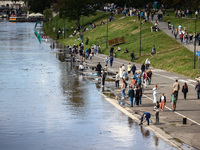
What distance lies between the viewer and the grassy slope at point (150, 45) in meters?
52.5

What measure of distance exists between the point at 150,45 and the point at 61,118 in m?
41.1

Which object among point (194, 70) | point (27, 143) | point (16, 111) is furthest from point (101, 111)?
point (194, 70)

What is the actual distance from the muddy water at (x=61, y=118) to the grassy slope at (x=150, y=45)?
11309 mm

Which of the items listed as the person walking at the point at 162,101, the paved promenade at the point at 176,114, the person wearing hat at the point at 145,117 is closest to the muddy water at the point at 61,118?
the person wearing hat at the point at 145,117

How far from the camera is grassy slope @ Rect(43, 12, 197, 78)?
5250 cm

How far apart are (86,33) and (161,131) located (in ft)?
242

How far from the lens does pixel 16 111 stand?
30.8 metres

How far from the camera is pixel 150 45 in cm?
6819

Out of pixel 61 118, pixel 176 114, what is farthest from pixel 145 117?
pixel 61 118

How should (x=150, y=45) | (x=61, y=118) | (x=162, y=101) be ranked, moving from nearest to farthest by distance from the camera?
(x=61, y=118) < (x=162, y=101) < (x=150, y=45)

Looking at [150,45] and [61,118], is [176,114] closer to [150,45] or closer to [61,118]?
[61,118]

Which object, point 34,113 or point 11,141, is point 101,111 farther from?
point 11,141

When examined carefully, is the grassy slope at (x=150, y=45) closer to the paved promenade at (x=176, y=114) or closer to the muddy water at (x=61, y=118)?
the paved promenade at (x=176, y=114)

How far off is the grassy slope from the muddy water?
11309mm
